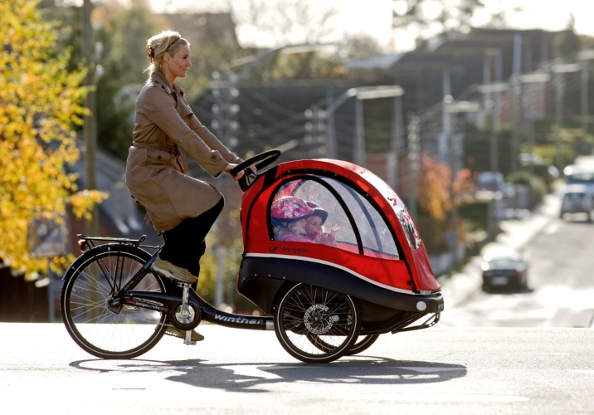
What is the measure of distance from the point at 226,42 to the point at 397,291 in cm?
10264

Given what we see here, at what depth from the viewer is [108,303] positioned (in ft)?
33.2

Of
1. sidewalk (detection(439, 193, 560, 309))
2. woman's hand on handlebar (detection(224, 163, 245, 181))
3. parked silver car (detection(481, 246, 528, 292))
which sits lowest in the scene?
sidewalk (detection(439, 193, 560, 309))

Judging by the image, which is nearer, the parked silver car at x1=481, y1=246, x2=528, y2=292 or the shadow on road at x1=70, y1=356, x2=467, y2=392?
the shadow on road at x1=70, y1=356, x2=467, y2=392

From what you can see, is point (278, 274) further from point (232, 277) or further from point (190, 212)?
point (232, 277)

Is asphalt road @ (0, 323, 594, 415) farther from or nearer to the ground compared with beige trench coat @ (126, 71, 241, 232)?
nearer to the ground

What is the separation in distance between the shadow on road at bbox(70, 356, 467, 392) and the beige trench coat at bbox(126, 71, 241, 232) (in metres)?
0.91

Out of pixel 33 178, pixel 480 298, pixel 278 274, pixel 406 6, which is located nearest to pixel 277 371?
pixel 278 274

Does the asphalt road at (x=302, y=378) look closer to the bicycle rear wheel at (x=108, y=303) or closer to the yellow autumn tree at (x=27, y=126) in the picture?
the bicycle rear wheel at (x=108, y=303)

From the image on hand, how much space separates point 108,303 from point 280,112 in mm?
68289

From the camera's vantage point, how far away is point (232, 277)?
48219 mm

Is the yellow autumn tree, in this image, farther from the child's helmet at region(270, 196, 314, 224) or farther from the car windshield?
the car windshield

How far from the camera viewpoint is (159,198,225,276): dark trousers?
986cm

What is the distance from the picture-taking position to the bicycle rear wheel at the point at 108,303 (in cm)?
1007

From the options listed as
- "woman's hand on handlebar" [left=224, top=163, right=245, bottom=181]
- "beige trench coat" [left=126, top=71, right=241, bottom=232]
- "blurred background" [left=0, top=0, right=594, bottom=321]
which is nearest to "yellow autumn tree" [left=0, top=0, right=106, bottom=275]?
"blurred background" [left=0, top=0, right=594, bottom=321]
